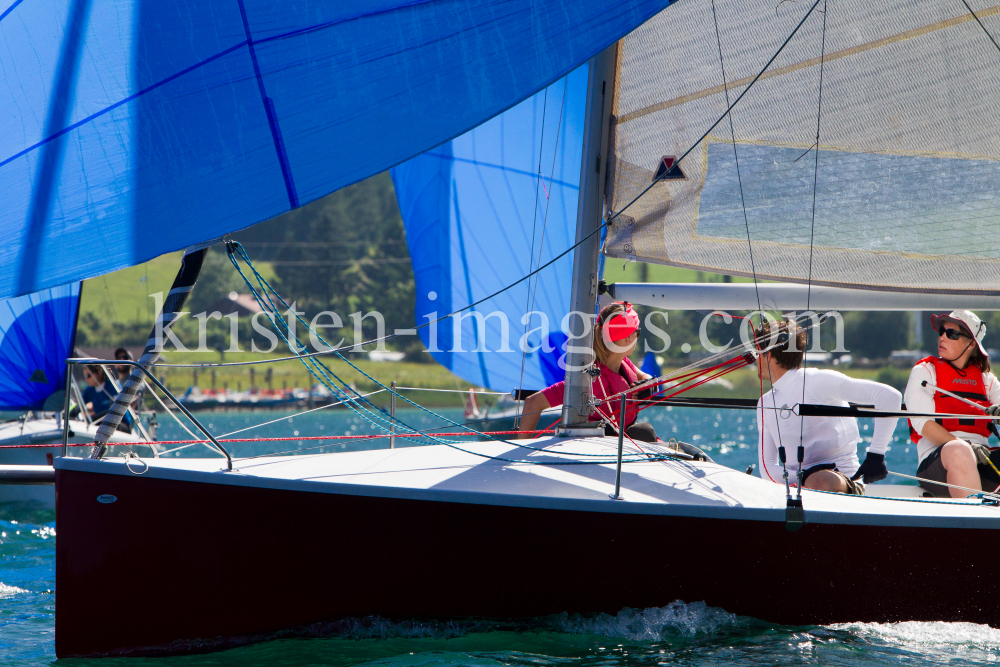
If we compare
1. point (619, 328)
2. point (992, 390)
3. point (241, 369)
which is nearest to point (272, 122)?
point (619, 328)

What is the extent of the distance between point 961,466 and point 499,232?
18.4 ft

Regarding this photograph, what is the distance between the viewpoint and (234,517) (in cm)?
360

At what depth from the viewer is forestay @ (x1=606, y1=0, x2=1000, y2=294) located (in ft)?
15.4

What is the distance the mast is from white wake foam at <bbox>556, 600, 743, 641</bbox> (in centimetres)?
106

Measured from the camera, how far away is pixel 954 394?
15.4 ft

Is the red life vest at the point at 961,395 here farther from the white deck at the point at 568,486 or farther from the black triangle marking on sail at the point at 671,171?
the black triangle marking on sail at the point at 671,171

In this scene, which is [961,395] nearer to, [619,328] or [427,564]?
[619,328]

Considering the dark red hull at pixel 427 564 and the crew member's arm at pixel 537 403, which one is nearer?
the dark red hull at pixel 427 564

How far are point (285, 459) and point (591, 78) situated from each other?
7.65 ft

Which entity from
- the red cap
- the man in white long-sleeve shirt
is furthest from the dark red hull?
the red cap

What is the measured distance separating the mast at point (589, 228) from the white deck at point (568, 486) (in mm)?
416

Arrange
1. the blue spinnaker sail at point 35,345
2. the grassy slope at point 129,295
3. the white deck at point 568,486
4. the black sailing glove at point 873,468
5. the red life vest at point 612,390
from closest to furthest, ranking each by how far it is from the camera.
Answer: the white deck at point 568,486 → the black sailing glove at point 873,468 → the red life vest at point 612,390 → the blue spinnaker sail at point 35,345 → the grassy slope at point 129,295

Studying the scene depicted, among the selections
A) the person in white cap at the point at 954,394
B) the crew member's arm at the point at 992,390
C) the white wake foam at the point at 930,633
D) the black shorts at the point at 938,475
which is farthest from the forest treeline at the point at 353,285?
the white wake foam at the point at 930,633

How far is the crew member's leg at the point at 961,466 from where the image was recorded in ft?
14.3
